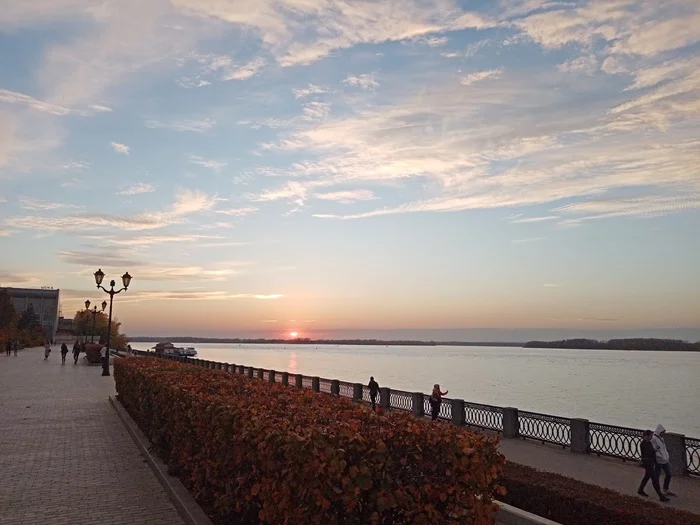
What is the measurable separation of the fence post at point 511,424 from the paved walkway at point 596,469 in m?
0.68

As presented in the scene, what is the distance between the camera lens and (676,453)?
12914 millimetres

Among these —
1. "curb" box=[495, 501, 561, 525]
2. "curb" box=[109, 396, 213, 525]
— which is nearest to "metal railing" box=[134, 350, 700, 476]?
"curb" box=[495, 501, 561, 525]

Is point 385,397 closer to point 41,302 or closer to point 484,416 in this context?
point 484,416

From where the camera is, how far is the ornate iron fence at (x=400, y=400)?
2245 centimetres

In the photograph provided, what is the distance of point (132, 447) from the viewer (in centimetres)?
1215

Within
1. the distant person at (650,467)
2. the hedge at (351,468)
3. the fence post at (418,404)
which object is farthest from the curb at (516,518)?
the fence post at (418,404)

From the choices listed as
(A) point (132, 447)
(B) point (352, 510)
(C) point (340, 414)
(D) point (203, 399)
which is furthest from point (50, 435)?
(B) point (352, 510)

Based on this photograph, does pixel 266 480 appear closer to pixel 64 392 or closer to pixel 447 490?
pixel 447 490

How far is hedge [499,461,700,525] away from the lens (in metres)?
7.47

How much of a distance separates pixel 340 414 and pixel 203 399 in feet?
9.20

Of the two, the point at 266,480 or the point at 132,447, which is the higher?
the point at 266,480

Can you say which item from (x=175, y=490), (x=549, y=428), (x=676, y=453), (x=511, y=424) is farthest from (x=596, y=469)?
(x=175, y=490)

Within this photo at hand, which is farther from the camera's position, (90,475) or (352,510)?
(90,475)

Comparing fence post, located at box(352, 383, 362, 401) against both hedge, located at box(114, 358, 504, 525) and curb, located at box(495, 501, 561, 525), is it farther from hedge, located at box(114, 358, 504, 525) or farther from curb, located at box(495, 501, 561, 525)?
hedge, located at box(114, 358, 504, 525)
